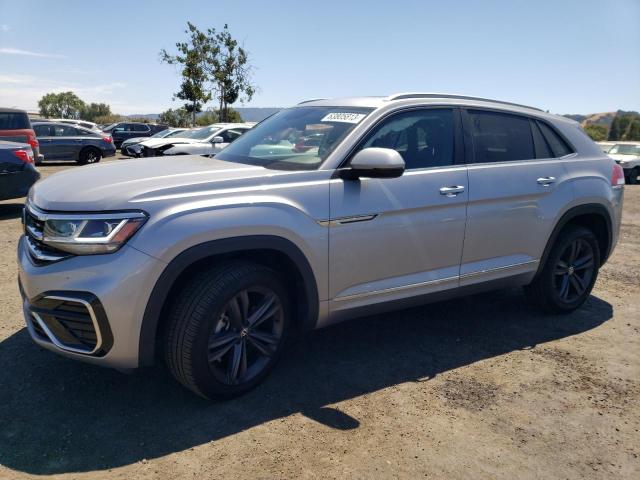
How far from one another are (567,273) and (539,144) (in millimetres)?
1137

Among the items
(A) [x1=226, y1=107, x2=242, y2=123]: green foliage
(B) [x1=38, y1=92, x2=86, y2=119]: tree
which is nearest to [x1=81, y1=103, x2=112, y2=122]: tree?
(B) [x1=38, y1=92, x2=86, y2=119]: tree

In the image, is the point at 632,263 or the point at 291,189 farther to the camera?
the point at 632,263

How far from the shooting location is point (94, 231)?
2.61 metres

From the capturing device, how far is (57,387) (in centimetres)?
315

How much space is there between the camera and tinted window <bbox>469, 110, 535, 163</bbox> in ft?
12.9

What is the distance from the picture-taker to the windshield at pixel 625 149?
66.1 ft

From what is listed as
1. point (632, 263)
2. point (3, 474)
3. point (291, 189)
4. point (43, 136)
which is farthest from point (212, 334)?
point (43, 136)

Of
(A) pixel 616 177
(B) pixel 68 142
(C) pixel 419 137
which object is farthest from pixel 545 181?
(B) pixel 68 142

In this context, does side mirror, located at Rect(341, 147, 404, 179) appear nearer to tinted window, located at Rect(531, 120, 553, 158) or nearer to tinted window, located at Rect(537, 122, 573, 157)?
tinted window, located at Rect(531, 120, 553, 158)

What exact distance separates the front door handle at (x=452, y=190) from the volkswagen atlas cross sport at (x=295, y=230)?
0.05 ft

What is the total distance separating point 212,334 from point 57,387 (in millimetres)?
1081

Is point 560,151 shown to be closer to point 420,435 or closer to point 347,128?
point 347,128

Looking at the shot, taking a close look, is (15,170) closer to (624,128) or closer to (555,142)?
(555,142)

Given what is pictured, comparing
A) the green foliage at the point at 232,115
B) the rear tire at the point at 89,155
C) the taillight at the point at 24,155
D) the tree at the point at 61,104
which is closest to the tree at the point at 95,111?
the tree at the point at 61,104
